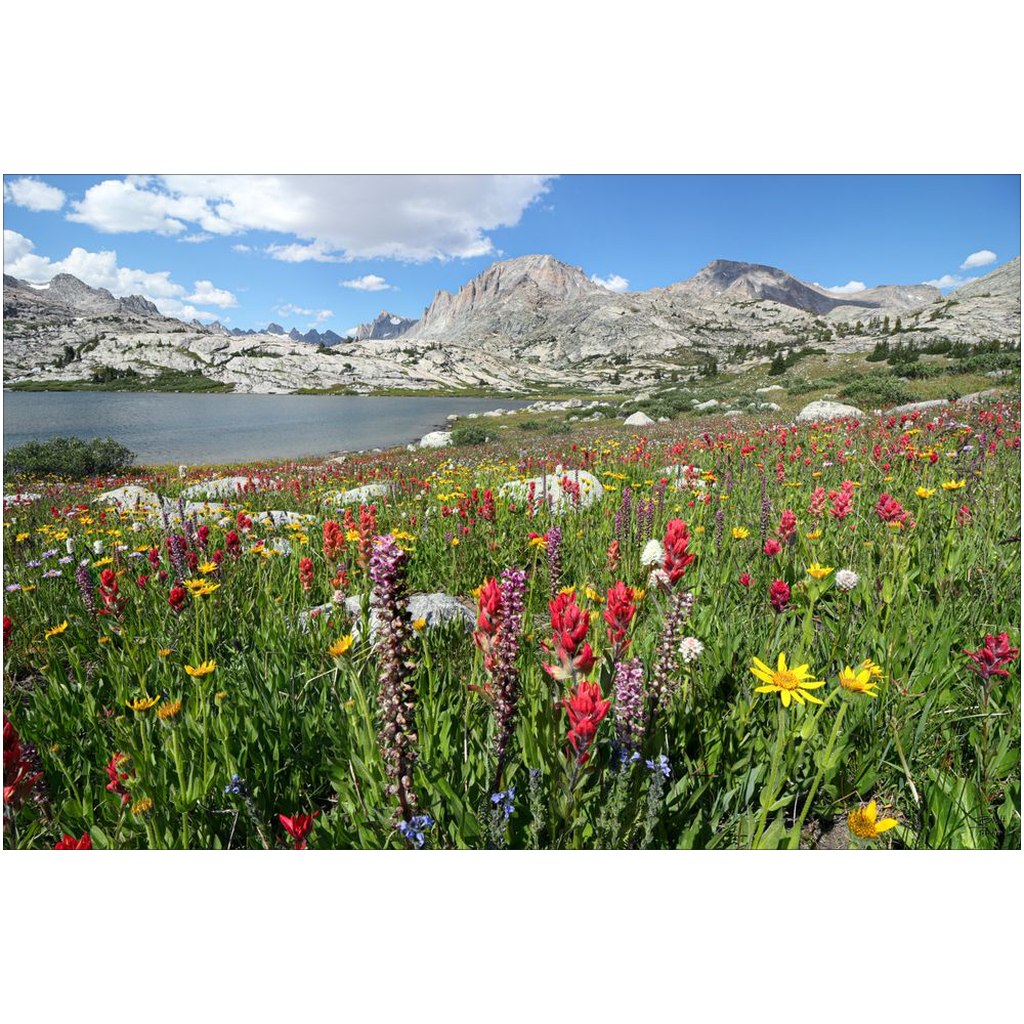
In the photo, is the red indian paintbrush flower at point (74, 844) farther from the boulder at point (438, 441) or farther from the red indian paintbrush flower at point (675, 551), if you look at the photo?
the boulder at point (438, 441)

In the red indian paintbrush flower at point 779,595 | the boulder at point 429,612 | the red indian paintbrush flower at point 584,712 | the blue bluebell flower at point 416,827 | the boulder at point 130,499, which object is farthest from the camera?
the boulder at point 130,499

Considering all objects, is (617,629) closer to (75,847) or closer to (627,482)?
(75,847)

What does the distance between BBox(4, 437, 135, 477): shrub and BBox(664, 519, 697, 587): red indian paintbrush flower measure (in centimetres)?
2211

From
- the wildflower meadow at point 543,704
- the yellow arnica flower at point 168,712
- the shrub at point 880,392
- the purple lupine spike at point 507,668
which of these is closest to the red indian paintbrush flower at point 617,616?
the wildflower meadow at point 543,704

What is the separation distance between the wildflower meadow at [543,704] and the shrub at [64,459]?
55.2ft

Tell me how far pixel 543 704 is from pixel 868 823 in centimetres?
129

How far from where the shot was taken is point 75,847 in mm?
1927

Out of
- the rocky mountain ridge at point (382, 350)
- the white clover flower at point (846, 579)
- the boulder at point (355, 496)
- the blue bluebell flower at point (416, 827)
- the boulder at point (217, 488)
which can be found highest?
the rocky mountain ridge at point (382, 350)

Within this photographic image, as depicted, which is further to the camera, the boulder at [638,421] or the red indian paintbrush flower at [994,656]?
the boulder at [638,421]

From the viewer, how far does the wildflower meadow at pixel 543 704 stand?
72.4 inches

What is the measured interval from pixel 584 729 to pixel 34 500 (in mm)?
13724

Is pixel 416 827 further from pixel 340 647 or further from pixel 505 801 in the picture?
pixel 340 647

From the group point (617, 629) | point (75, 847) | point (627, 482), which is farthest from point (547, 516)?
point (75, 847)

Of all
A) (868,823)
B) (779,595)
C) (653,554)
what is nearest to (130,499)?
(653,554)
